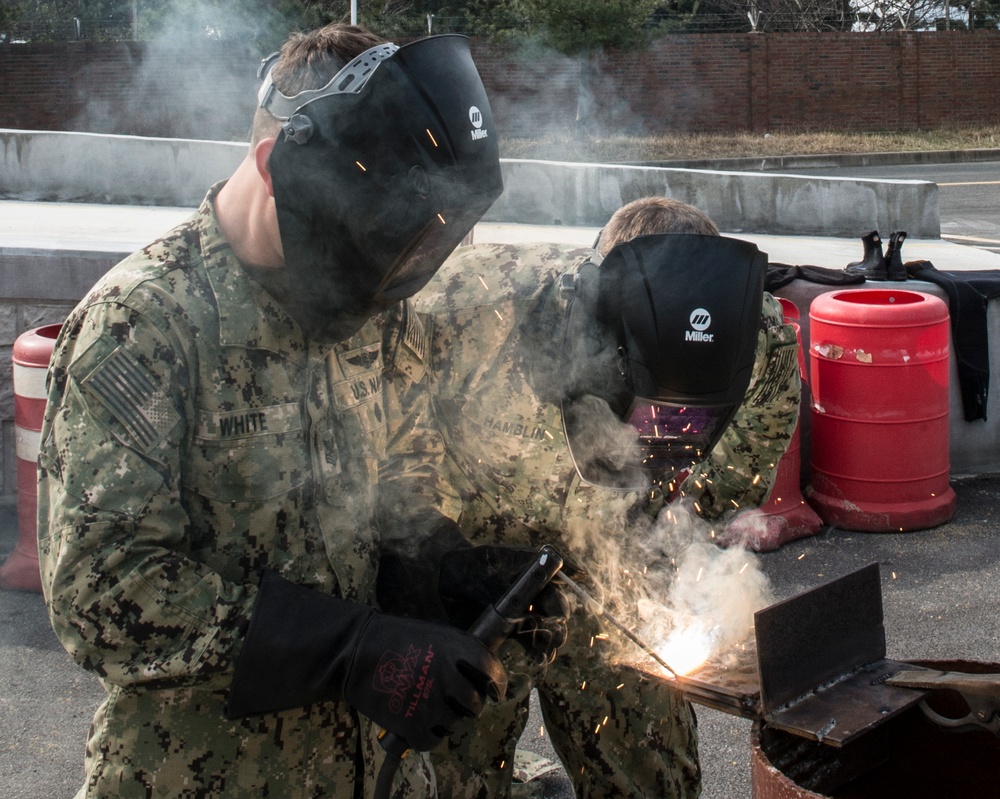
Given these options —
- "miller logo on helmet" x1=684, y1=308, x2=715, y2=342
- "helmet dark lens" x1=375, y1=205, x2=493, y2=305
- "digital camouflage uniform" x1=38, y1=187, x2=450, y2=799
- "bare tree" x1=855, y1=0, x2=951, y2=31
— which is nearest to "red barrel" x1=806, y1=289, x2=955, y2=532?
"miller logo on helmet" x1=684, y1=308, x2=715, y2=342

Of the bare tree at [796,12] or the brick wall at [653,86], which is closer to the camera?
the brick wall at [653,86]

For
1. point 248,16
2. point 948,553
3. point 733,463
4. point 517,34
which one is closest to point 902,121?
point 517,34

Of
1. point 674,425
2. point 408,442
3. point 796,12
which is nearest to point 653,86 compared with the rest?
point 796,12

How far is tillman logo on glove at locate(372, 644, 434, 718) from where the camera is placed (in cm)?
175

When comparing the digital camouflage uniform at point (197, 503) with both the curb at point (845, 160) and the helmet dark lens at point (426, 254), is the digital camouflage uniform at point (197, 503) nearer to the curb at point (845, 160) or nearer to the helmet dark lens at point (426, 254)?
the helmet dark lens at point (426, 254)

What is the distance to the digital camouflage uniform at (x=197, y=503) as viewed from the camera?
166 cm

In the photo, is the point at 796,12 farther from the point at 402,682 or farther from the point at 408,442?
the point at 402,682

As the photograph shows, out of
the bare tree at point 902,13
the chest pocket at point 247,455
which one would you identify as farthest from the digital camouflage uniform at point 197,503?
the bare tree at point 902,13

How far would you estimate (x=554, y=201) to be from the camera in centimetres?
1173

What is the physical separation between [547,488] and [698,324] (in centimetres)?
97

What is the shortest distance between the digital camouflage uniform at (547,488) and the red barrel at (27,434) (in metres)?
2.70

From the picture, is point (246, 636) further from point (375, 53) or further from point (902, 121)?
point (902, 121)

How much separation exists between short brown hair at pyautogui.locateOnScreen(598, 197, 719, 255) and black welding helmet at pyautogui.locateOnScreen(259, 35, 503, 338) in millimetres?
1302

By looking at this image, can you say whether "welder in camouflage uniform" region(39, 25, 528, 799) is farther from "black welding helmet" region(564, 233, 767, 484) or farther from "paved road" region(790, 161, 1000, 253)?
"paved road" region(790, 161, 1000, 253)
